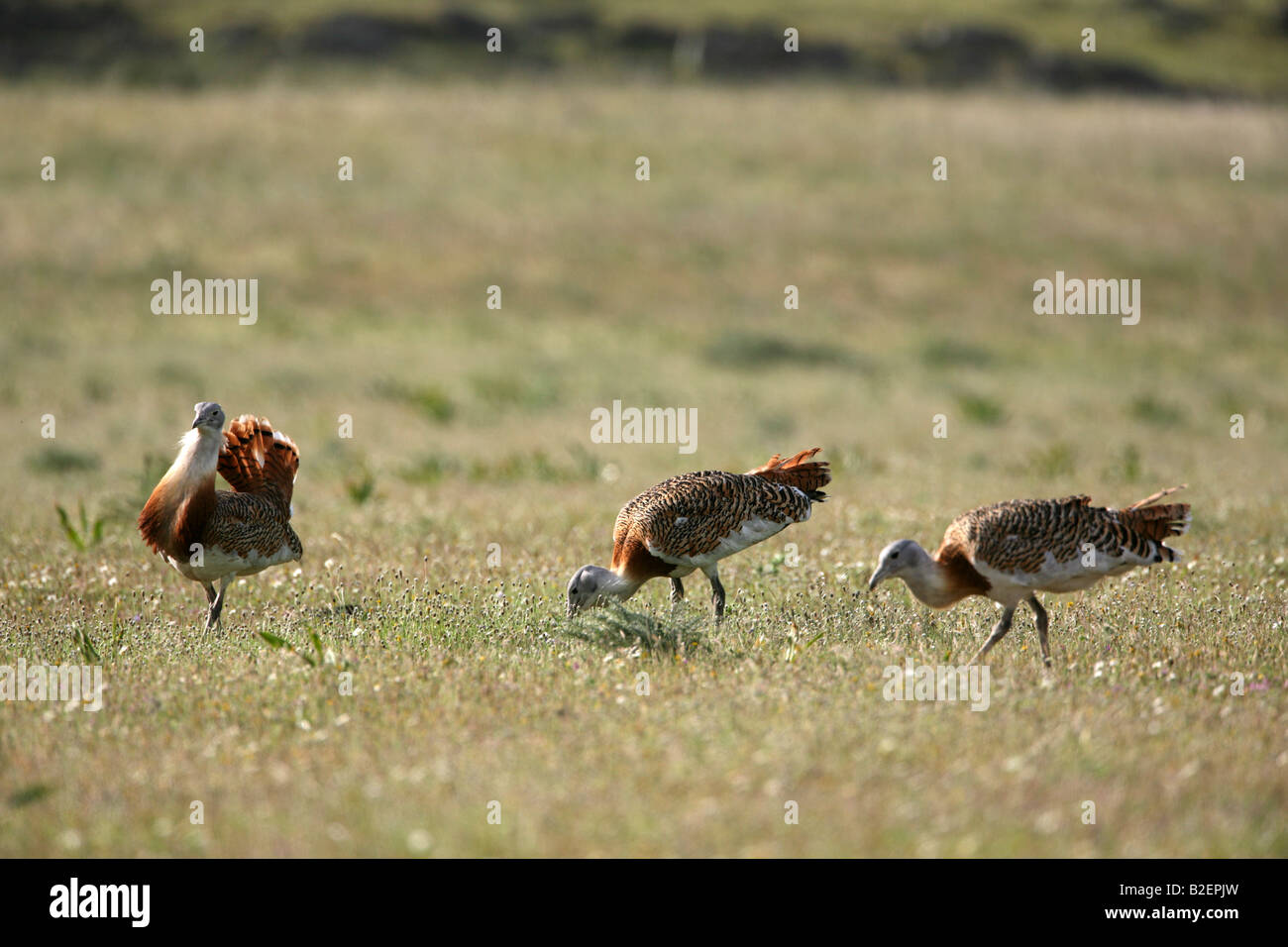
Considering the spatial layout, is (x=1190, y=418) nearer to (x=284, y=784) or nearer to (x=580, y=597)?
(x=580, y=597)

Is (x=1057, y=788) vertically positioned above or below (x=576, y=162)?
below

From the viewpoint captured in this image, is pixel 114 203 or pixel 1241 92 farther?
pixel 1241 92

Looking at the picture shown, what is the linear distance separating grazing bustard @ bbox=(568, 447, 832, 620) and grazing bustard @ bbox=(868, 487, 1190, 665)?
1.27 metres

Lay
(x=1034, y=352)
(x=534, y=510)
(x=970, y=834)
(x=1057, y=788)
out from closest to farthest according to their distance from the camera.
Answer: (x=970, y=834) → (x=1057, y=788) → (x=534, y=510) → (x=1034, y=352)

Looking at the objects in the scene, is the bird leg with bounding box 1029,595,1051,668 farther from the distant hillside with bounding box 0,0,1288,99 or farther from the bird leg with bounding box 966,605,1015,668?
the distant hillside with bounding box 0,0,1288,99

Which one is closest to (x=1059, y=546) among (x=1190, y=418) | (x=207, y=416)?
(x=207, y=416)

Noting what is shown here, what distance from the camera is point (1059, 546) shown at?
22.8ft

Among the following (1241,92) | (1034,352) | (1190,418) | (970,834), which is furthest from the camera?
(1241,92)

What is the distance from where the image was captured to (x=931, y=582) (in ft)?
23.3

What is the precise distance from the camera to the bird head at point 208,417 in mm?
8070

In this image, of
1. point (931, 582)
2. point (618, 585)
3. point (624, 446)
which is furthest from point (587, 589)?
point (624, 446)

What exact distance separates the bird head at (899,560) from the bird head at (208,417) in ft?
13.8

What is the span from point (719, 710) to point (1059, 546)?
2.23 metres

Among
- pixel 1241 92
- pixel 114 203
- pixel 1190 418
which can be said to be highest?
pixel 1241 92
